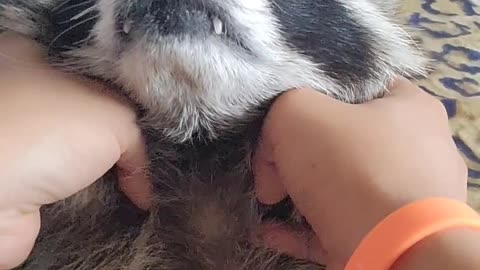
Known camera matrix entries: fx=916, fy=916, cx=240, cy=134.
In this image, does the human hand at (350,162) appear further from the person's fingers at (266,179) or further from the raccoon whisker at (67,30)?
the raccoon whisker at (67,30)

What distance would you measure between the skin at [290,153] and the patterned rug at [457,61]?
0.91 feet

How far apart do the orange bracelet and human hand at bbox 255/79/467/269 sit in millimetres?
29

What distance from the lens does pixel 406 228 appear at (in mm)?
623

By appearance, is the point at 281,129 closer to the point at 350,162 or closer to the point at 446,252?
the point at 350,162

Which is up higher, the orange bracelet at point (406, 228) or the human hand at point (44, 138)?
the human hand at point (44, 138)

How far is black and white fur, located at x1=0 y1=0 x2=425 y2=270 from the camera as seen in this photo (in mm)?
766

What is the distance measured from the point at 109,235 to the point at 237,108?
6.7 inches

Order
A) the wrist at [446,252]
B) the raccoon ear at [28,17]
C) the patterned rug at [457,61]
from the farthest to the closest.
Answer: the patterned rug at [457,61]
the raccoon ear at [28,17]
the wrist at [446,252]

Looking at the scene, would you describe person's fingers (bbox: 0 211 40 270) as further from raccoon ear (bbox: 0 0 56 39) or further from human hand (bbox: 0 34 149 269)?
raccoon ear (bbox: 0 0 56 39)

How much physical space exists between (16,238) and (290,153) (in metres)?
0.23

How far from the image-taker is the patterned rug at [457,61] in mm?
1082

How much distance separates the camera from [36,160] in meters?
0.69

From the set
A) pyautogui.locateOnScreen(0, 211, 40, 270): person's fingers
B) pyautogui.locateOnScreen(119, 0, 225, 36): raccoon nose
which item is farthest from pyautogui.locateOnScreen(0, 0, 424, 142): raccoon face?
pyautogui.locateOnScreen(0, 211, 40, 270): person's fingers

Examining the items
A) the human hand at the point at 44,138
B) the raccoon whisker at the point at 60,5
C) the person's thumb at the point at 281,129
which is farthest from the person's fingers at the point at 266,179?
the raccoon whisker at the point at 60,5
